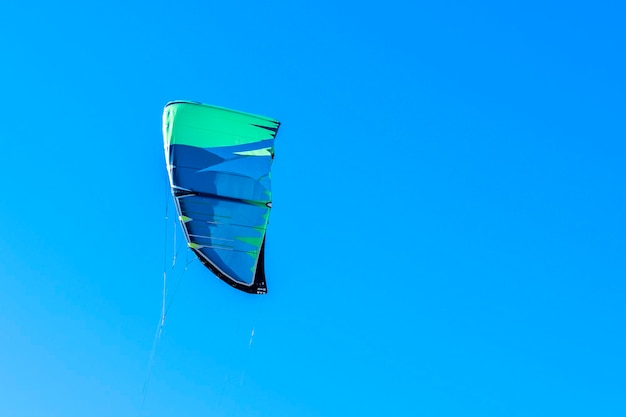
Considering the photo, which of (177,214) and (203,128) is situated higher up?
(203,128)

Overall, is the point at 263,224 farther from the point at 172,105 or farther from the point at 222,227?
the point at 172,105

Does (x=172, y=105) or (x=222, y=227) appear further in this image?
(x=222, y=227)

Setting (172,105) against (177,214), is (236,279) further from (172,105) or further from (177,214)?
(172,105)

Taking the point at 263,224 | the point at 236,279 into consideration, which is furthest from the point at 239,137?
the point at 236,279

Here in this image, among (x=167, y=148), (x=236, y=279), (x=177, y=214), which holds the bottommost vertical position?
(x=236, y=279)

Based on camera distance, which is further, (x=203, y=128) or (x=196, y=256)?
(x=196, y=256)

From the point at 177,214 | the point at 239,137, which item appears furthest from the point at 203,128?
the point at 177,214

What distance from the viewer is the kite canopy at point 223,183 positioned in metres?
21.8

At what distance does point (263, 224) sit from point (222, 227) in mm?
1044

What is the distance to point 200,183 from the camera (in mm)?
22578

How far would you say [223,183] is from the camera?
2259 cm

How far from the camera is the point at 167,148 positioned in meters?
22.1

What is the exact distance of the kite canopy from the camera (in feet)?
71.4

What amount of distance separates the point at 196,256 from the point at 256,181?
2.63 m
